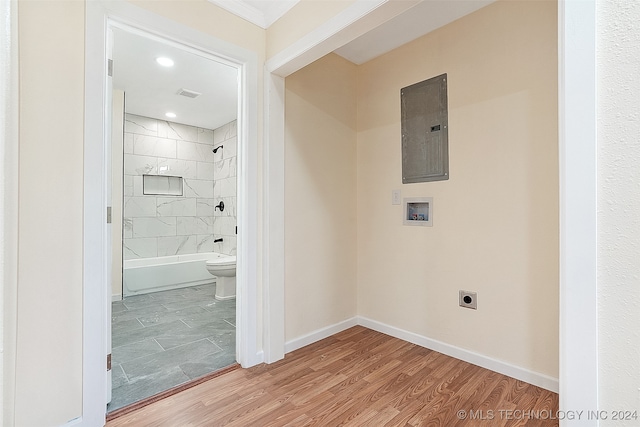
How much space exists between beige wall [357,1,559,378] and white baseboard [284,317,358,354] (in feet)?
1.12

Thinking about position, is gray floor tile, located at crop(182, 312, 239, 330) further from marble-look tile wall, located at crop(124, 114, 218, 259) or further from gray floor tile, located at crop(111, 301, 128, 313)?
marble-look tile wall, located at crop(124, 114, 218, 259)

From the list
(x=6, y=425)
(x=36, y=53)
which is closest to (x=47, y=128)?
(x=36, y=53)

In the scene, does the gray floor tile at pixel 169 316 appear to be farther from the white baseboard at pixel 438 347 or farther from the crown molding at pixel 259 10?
the crown molding at pixel 259 10

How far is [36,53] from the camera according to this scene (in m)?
1.34

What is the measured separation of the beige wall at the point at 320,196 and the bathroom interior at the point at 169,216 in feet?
2.02

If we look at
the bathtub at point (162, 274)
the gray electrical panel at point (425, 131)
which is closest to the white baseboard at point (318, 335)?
the gray electrical panel at point (425, 131)

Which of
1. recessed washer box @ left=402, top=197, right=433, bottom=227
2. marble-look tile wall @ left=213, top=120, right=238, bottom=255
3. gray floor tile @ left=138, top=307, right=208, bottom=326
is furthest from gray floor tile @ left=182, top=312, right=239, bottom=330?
recessed washer box @ left=402, top=197, right=433, bottom=227

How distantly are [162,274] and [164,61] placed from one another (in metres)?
2.83

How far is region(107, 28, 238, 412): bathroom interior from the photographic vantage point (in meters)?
2.26

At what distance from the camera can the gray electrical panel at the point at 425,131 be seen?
229 centimetres

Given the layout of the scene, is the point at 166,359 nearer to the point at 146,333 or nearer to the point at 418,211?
the point at 146,333

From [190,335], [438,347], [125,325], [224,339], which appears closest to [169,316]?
[125,325]
